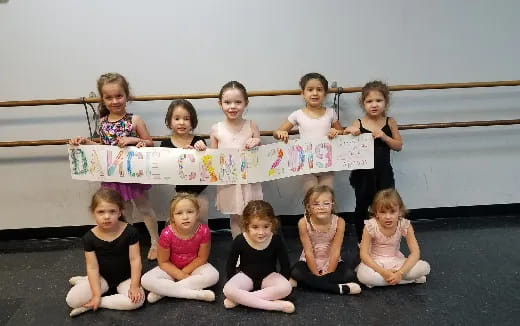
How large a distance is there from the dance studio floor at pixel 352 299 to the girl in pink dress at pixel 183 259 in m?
0.06

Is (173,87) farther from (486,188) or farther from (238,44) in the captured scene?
(486,188)

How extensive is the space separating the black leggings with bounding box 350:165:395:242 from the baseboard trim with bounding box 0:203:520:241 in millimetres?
479

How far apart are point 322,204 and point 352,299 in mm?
509

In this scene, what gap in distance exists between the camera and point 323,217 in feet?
7.43

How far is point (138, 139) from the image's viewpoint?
2.48 metres

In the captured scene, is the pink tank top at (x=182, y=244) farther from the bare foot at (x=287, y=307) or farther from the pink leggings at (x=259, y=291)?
the bare foot at (x=287, y=307)

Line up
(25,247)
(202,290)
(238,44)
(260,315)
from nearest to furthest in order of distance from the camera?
(260,315), (202,290), (238,44), (25,247)

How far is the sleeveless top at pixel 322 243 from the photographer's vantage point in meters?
2.34

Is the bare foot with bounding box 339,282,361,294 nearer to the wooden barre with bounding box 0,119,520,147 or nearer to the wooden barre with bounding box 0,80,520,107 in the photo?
the wooden barre with bounding box 0,119,520,147

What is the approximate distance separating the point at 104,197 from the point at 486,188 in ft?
8.75

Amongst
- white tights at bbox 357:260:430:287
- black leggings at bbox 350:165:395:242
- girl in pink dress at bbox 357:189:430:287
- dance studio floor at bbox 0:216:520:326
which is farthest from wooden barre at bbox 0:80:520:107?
white tights at bbox 357:260:430:287

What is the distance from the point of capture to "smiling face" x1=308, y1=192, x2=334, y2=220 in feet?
7.33

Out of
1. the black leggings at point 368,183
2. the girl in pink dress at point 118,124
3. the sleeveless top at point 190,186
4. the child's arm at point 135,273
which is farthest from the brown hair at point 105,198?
the black leggings at point 368,183

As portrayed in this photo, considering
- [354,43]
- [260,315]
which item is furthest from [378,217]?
[354,43]
